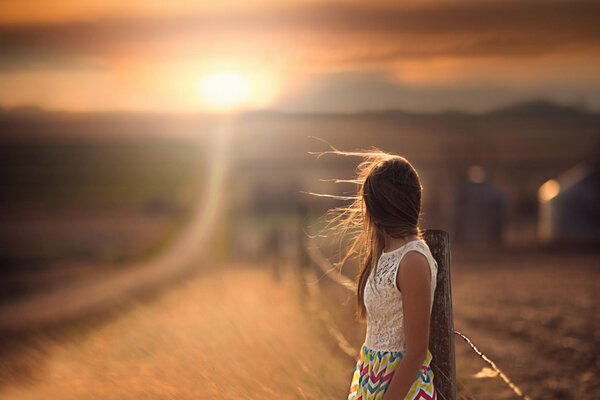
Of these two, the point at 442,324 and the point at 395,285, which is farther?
the point at 442,324

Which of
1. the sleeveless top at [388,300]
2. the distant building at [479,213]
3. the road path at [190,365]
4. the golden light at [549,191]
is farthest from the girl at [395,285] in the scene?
the golden light at [549,191]

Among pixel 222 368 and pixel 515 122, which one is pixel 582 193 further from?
pixel 515 122

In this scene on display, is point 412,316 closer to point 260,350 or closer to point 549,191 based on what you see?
point 260,350

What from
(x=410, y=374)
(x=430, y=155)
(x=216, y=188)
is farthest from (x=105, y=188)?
(x=410, y=374)

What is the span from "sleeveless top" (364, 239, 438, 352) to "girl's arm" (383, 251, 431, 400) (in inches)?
1.5

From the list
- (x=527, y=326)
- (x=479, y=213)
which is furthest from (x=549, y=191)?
(x=527, y=326)

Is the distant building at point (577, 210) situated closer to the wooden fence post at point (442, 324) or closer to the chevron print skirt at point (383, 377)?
the wooden fence post at point (442, 324)

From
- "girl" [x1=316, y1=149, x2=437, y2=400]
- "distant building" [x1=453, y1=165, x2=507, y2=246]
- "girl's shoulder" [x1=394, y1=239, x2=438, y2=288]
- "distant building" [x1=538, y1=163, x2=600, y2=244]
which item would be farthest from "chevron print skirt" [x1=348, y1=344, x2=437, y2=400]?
"distant building" [x1=538, y1=163, x2=600, y2=244]

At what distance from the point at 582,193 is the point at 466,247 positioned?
4.16m

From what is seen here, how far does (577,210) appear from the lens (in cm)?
2586

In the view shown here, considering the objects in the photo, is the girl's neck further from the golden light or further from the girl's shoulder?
the golden light

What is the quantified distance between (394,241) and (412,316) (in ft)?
0.92

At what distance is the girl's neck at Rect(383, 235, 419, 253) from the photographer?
2.61m

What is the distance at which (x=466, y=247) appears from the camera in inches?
1005
